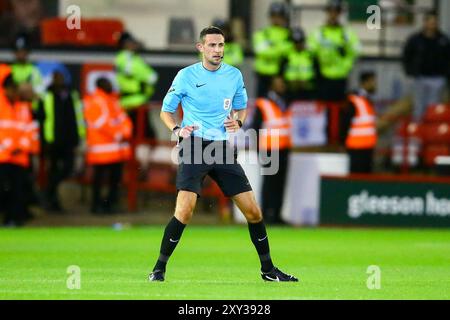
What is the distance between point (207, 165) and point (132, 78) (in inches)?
475

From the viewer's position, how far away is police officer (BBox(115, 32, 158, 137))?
24.5 metres

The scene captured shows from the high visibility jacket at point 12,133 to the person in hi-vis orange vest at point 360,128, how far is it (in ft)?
18.1

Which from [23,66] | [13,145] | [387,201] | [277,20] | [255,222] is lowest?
[387,201]

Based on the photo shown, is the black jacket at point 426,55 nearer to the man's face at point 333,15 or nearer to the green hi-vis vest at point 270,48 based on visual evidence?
the man's face at point 333,15

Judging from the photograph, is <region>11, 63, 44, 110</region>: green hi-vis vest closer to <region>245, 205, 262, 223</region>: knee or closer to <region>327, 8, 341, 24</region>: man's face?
<region>327, 8, 341, 24</region>: man's face

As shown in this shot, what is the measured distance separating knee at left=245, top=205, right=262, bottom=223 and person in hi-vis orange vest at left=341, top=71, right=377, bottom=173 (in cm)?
1063

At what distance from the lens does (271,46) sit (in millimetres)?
24781

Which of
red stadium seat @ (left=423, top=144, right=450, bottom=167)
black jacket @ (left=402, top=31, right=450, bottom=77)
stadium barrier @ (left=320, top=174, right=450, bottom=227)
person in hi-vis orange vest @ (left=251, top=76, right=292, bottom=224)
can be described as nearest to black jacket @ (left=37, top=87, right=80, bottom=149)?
person in hi-vis orange vest @ (left=251, top=76, right=292, bottom=224)

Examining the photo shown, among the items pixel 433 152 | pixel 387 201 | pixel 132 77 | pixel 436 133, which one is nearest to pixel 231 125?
pixel 387 201

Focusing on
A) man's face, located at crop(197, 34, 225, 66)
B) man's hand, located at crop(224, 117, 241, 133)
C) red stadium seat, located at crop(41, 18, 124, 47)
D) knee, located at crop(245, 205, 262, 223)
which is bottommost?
knee, located at crop(245, 205, 262, 223)

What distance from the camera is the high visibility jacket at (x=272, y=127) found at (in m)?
22.9

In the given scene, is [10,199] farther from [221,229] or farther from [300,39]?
[300,39]

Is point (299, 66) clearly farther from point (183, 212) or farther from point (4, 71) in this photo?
point (183, 212)
